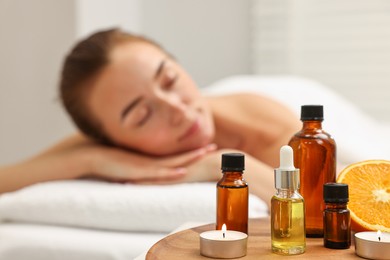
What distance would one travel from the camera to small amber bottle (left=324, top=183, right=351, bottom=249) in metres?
0.76

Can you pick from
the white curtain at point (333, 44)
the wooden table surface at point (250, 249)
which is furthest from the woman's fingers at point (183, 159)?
the white curtain at point (333, 44)

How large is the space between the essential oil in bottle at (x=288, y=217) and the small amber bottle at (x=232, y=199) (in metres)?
0.07

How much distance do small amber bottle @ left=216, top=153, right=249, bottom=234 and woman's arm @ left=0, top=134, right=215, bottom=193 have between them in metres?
0.69

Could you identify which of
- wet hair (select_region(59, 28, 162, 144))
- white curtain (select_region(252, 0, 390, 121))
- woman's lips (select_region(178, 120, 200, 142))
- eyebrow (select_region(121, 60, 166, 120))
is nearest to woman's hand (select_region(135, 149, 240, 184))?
woman's lips (select_region(178, 120, 200, 142))

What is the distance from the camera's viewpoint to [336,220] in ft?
2.52

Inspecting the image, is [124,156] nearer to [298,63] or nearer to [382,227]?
[382,227]

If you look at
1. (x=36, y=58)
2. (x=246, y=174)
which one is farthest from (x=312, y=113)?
(x=36, y=58)

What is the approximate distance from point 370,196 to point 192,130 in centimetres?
84

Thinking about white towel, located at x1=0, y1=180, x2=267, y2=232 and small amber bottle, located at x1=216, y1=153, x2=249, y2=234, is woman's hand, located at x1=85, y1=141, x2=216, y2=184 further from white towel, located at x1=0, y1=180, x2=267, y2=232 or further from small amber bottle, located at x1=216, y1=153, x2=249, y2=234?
small amber bottle, located at x1=216, y1=153, x2=249, y2=234

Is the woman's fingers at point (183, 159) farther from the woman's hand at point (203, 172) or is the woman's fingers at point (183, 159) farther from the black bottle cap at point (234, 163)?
the black bottle cap at point (234, 163)

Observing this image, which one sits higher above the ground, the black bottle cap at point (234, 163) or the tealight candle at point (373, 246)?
the black bottle cap at point (234, 163)

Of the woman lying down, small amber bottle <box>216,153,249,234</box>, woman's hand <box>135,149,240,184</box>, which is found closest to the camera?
small amber bottle <box>216,153,249,234</box>

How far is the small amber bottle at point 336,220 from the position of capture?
0.76 m

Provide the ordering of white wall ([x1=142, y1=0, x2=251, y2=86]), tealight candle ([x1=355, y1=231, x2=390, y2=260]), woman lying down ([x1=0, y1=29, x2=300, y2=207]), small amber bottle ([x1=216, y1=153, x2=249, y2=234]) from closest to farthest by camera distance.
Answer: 1. tealight candle ([x1=355, y1=231, x2=390, y2=260])
2. small amber bottle ([x1=216, y1=153, x2=249, y2=234])
3. woman lying down ([x1=0, y1=29, x2=300, y2=207])
4. white wall ([x1=142, y1=0, x2=251, y2=86])
